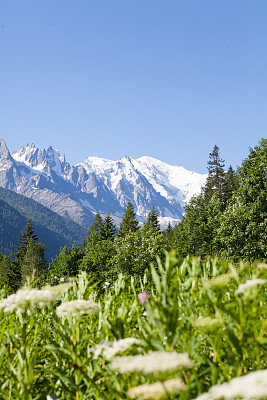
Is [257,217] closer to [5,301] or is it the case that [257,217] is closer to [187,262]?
[187,262]

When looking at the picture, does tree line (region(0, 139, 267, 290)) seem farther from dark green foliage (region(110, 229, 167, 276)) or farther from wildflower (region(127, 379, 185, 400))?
wildflower (region(127, 379, 185, 400))

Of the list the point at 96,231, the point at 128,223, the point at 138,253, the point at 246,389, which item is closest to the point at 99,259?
the point at 138,253

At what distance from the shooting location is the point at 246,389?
5.23 feet

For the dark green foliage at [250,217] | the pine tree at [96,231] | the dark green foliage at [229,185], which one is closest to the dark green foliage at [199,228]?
the dark green foliage at [250,217]

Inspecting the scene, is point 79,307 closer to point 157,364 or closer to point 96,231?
point 157,364

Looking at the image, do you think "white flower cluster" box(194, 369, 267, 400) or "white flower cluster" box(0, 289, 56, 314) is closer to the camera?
"white flower cluster" box(194, 369, 267, 400)

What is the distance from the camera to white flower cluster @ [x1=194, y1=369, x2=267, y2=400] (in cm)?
155

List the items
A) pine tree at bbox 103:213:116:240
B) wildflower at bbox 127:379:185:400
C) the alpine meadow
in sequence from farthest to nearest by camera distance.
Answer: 1. pine tree at bbox 103:213:116:240
2. the alpine meadow
3. wildflower at bbox 127:379:185:400

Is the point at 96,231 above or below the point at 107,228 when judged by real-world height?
below

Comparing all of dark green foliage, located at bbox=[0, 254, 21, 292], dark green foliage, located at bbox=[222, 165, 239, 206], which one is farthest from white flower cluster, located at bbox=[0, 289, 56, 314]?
dark green foliage, located at bbox=[222, 165, 239, 206]

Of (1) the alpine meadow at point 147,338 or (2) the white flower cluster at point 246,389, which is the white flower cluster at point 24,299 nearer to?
(1) the alpine meadow at point 147,338

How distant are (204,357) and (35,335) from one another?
2.26 metres

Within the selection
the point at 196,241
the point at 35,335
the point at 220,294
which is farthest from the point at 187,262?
the point at 196,241

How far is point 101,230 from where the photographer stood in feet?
237
